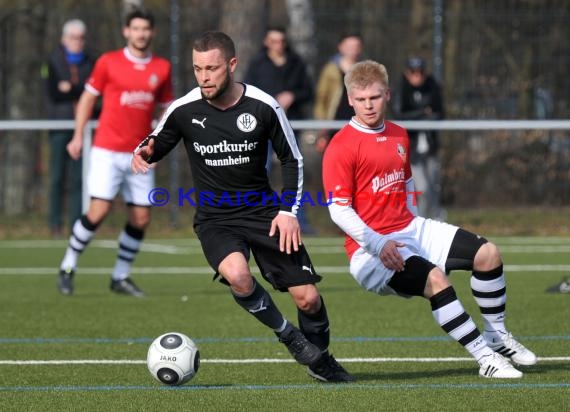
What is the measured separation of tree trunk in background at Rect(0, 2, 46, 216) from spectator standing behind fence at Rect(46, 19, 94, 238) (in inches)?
47.4

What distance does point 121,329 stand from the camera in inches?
353

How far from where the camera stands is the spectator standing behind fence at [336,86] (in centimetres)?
1375

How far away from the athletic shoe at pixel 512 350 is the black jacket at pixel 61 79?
8.69m

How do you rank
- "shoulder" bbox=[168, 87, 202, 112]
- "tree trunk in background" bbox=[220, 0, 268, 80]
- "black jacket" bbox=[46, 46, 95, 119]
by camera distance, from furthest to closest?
"tree trunk in background" bbox=[220, 0, 268, 80], "black jacket" bbox=[46, 46, 95, 119], "shoulder" bbox=[168, 87, 202, 112]

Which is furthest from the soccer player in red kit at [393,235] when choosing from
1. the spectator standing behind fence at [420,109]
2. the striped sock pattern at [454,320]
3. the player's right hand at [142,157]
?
the spectator standing behind fence at [420,109]

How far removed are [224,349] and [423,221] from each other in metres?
1.72

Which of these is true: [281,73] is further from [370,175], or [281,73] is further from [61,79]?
[370,175]

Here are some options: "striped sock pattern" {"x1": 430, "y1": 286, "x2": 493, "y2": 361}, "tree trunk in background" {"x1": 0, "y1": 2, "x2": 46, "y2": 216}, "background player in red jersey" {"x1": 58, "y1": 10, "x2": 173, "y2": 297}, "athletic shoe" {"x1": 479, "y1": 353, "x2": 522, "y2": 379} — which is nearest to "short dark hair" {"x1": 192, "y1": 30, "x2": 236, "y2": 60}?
"striped sock pattern" {"x1": 430, "y1": 286, "x2": 493, "y2": 361}

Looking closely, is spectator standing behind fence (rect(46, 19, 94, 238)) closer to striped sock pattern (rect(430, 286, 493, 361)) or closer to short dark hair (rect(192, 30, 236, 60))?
short dark hair (rect(192, 30, 236, 60))

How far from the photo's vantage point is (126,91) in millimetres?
10578

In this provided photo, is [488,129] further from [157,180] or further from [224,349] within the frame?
[224,349]

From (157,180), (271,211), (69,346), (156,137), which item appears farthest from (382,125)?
(157,180)

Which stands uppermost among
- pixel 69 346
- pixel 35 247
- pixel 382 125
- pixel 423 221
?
pixel 382 125

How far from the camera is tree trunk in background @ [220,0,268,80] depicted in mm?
17250
